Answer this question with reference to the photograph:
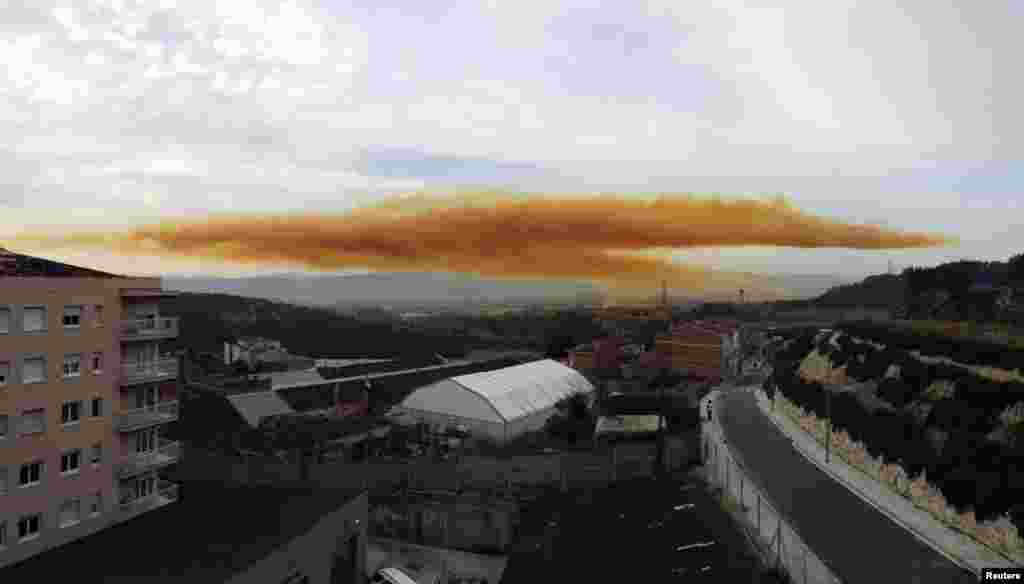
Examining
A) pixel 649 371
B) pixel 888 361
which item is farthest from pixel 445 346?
pixel 888 361

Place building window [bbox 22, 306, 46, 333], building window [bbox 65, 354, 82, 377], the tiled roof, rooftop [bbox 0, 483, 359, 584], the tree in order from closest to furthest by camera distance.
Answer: rooftop [bbox 0, 483, 359, 584], building window [bbox 22, 306, 46, 333], building window [bbox 65, 354, 82, 377], the tiled roof, the tree

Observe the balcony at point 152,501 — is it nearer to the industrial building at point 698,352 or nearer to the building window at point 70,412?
the building window at point 70,412

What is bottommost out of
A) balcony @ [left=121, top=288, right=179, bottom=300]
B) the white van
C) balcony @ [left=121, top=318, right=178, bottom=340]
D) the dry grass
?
the white van

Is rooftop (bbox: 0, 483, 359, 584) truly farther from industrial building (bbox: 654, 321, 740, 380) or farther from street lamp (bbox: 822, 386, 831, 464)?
industrial building (bbox: 654, 321, 740, 380)

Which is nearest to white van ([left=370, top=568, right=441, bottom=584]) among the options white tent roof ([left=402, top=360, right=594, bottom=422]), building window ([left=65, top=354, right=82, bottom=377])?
building window ([left=65, top=354, right=82, bottom=377])

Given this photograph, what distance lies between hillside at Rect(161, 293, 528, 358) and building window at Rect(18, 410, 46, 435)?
47.4 meters

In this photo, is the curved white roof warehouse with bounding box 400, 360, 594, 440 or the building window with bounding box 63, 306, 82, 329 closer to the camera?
the building window with bounding box 63, 306, 82, 329

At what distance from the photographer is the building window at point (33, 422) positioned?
52.1 ft

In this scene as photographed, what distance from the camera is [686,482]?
24.2m

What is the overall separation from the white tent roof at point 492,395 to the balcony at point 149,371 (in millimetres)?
16452

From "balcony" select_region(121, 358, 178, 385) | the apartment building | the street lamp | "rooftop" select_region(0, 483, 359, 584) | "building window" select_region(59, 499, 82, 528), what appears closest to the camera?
"rooftop" select_region(0, 483, 359, 584)

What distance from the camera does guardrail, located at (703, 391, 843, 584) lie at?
1442cm

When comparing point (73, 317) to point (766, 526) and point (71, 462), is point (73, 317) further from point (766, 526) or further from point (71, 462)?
point (766, 526)

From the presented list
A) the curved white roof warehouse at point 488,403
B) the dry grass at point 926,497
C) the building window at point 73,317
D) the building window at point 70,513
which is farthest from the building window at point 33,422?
the dry grass at point 926,497
